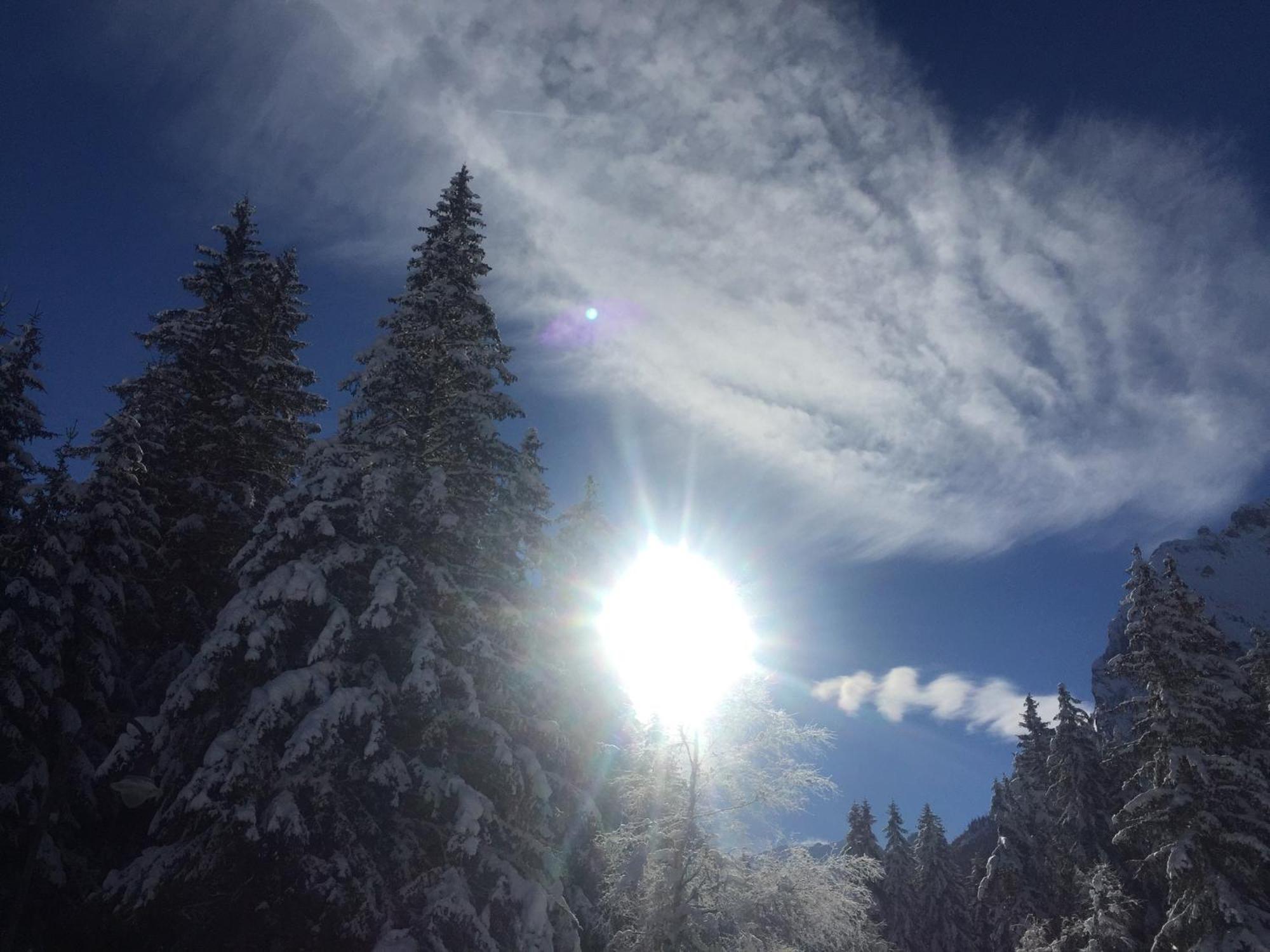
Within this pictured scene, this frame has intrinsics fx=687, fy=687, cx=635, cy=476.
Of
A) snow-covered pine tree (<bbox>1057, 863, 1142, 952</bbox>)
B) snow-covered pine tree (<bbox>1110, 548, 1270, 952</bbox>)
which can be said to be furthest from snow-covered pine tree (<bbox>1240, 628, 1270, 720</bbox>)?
snow-covered pine tree (<bbox>1057, 863, 1142, 952</bbox>)

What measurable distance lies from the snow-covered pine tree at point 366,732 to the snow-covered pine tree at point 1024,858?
31.7 meters

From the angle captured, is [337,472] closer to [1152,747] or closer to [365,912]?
[365,912]

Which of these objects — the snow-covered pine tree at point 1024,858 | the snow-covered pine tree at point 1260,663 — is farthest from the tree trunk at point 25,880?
the snow-covered pine tree at point 1024,858

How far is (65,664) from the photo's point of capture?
1461 cm

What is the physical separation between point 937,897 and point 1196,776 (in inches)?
1749

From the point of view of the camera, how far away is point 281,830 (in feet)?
33.3

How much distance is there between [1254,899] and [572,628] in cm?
1888

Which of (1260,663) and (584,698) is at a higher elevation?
(1260,663)

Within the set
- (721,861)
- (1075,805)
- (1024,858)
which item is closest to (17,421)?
(721,861)

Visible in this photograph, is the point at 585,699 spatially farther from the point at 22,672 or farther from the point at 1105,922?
the point at 1105,922

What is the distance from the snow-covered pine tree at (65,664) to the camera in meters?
12.8

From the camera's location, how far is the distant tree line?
1066cm

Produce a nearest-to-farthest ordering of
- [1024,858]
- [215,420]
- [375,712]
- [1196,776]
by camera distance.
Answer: [375,712] < [1196,776] < [215,420] < [1024,858]

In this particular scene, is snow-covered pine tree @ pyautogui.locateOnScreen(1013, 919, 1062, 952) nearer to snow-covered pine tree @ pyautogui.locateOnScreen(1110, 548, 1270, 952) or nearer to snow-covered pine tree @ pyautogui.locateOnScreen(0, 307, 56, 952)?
snow-covered pine tree @ pyautogui.locateOnScreen(1110, 548, 1270, 952)
